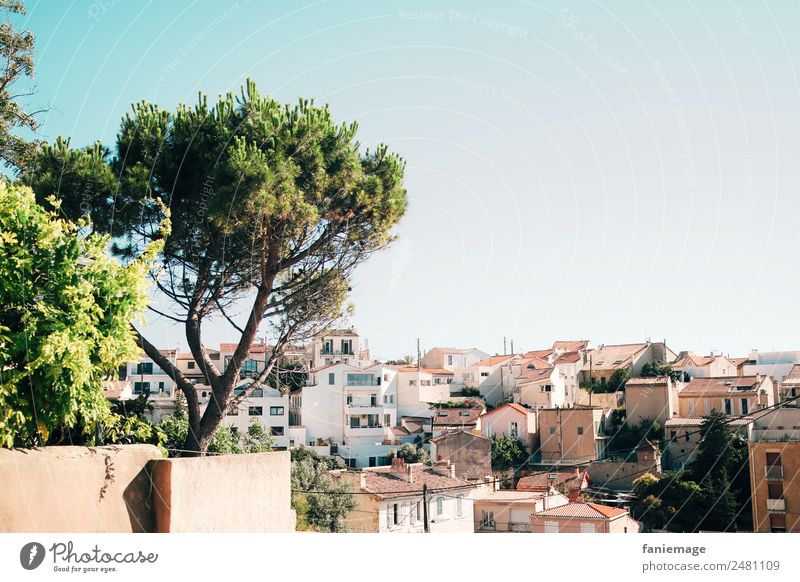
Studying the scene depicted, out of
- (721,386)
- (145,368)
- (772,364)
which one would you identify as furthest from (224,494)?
(772,364)

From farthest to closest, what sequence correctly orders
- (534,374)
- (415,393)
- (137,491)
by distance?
1. (415,393)
2. (534,374)
3. (137,491)

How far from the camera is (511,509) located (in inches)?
731

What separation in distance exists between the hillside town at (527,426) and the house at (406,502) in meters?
0.05

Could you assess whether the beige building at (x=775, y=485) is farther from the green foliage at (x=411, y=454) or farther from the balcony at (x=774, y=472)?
the green foliage at (x=411, y=454)

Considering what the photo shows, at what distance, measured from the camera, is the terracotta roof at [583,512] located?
1476 centimetres

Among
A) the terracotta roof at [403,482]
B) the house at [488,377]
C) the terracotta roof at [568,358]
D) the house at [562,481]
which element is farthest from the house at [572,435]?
the terracotta roof at [403,482]

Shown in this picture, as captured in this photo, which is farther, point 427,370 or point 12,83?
point 427,370

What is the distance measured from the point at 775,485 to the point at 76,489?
1229 centimetres

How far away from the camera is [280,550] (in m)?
4.60

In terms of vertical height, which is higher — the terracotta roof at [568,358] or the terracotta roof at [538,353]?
the terracotta roof at [538,353]

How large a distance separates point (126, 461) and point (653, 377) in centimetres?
3123

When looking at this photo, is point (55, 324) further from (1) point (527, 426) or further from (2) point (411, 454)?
(1) point (527, 426)

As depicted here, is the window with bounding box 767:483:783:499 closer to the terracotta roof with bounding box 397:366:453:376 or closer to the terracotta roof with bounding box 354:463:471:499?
the terracotta roof with bounding box 354:463:471:499

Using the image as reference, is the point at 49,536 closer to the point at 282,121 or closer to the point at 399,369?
the point at 282,121
